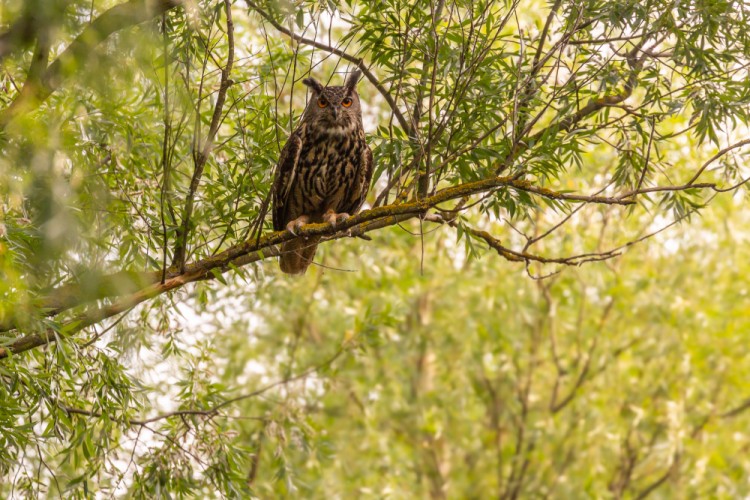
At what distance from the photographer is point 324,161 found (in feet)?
12.5

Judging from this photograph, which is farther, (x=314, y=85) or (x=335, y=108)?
(x=314, y=85)

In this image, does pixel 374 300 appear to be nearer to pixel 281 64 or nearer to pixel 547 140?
pixel 281 64

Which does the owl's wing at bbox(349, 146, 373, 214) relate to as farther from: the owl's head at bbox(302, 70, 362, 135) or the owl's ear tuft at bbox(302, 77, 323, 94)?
the owl's ear tuft at bbox(302, 77, 323, 94)

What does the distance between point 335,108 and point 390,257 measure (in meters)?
4.14

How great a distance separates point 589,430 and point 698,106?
225 inches

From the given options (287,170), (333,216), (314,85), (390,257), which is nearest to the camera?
(333,216)

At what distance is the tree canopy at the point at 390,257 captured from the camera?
8.63 ft

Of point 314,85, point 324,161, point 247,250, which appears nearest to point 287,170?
point 324,161

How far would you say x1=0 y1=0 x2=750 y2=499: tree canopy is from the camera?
2631mm

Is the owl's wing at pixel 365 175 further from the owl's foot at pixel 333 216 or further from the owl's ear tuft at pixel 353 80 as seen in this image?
the owl's ear tuft at pixel 353 80

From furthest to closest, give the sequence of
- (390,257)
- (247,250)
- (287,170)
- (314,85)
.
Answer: (390,257)
(314,85)
(287,170)
(247,250)

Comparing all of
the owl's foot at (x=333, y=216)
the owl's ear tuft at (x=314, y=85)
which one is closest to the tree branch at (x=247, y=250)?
the owl's foot at (x=333, y=216)

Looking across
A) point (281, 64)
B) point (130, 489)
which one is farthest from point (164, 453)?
point (281, 64)

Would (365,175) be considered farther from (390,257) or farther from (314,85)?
(390,257)
